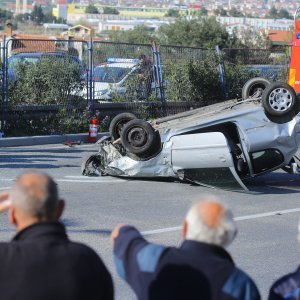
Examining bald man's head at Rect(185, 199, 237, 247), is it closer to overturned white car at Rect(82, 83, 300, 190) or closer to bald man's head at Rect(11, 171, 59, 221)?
bald man's head at Rect(11, 171, 59, 221)

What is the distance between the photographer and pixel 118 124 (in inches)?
542

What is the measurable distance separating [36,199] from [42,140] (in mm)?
14342

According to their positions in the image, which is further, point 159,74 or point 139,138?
point 159,74

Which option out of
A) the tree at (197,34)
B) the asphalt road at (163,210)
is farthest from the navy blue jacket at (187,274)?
the tree at (197,34)

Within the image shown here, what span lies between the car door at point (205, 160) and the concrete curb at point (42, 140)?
5671 mm

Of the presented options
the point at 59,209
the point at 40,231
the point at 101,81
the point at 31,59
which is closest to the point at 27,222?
the point at 40,231

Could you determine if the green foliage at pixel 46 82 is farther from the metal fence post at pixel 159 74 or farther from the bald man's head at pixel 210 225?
the bald man's head at pixel 210 225

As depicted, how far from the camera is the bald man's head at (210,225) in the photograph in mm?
3822

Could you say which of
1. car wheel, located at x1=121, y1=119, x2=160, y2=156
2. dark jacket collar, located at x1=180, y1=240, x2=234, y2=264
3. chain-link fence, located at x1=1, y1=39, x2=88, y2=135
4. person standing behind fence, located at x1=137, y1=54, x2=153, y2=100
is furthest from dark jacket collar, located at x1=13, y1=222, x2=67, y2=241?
person standing behind fence, located at x1=137, y1=54, x2=153, y2=100

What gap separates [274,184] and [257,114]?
1.73 meters

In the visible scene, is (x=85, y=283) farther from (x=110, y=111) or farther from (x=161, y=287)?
(x=110, y=111)

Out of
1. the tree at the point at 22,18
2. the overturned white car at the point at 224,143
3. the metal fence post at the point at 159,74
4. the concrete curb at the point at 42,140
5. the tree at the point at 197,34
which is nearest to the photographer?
the overturned white car at the point at 224,143

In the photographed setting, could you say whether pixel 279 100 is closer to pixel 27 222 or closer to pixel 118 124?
pixel 118 124

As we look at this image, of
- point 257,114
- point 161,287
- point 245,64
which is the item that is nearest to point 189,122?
point 257,114
